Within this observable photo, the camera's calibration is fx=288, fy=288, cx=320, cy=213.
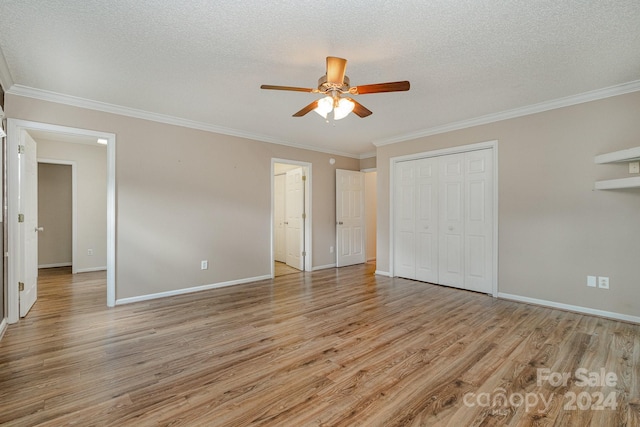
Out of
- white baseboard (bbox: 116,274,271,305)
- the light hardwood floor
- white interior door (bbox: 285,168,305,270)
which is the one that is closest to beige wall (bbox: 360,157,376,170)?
white interior door (bbox: 285,168,305,270)

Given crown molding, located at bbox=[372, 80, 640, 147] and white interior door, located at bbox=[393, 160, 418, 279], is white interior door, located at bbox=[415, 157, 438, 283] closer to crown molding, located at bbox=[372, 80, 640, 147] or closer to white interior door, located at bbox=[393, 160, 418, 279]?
white interior door, located at bbox=[393, 160, 418, 279]

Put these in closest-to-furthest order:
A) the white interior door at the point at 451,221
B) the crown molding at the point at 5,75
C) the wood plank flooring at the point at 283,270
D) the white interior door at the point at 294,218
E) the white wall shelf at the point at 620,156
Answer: the crown molding at the point at 5,75 → the white wall shelf at the point at 620,156 → the white interior door at the point at 451,221 → the wood plank flooring at the point at 283,270 → the white interior door at the point at 294,218

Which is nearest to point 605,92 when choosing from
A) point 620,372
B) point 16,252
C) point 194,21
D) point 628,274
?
point 628,274

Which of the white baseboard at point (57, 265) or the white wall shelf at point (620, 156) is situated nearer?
the white wall shelf at point (620, 156)

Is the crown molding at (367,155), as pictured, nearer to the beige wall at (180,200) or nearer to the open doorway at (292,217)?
the open doorway at (292,217)

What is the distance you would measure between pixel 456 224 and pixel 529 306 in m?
1.39

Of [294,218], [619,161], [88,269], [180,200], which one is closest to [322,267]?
[294,218]

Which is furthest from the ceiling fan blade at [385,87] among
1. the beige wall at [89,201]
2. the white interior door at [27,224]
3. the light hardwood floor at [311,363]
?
the beige wall at [89,201]

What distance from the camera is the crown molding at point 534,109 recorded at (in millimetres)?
3094

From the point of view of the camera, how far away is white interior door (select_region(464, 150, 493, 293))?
4098 mm

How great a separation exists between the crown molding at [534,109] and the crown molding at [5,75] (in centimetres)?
484

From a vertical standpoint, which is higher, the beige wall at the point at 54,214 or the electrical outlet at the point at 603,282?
the beige wall at the point at 54,214

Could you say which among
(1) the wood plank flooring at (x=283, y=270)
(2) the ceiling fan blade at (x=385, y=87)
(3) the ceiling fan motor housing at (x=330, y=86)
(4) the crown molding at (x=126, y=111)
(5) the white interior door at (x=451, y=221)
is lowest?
(1) the wood plank flooring at (x=283, y=270)

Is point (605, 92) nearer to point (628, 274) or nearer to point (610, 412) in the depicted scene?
point (628, 274)
